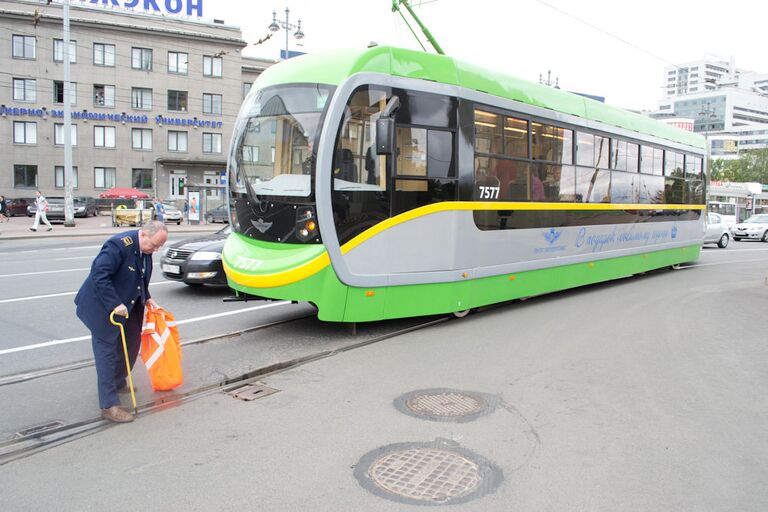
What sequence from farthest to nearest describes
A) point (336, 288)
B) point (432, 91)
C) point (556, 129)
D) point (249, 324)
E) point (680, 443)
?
1. point (556, 129)
2. point (249, 324)
3. point (432, 91)
4. point (336, 288)
5. point (680, 443)

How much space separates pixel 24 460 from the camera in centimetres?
405

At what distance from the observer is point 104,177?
48188mm

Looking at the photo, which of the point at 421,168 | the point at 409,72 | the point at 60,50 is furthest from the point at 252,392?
the point at 60,50

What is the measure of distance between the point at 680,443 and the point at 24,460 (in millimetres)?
4829

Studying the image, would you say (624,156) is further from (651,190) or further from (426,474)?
(426,474)

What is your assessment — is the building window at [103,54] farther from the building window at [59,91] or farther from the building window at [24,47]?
the building window at [24,47]

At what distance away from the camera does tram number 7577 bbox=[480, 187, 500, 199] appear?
846 cm

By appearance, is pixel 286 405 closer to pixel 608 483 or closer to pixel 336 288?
pixel 336 288

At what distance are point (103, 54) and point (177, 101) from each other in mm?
6490

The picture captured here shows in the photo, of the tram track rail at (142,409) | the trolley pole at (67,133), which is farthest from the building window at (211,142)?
the tram track rail at (142,409)

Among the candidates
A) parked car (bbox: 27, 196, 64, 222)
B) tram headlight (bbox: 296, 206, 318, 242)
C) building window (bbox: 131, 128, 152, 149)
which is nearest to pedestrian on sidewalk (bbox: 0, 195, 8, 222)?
parked car (bbox: 27, 196, 64, 222)

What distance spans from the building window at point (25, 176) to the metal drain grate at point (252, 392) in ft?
161

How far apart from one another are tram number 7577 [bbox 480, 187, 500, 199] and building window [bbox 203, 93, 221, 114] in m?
46.9

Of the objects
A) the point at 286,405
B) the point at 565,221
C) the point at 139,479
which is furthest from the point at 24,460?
the point at 565,221
